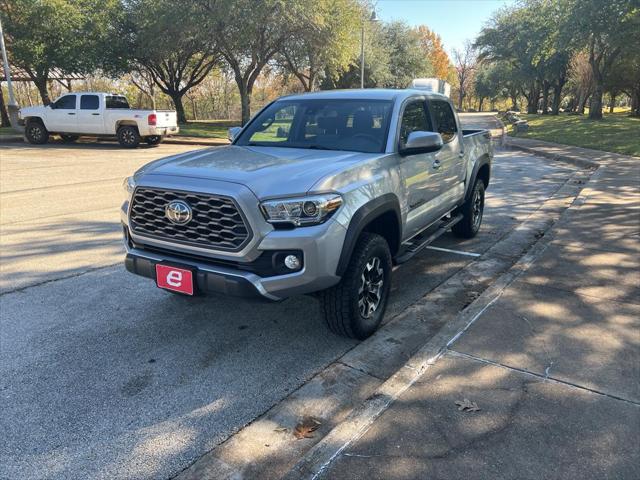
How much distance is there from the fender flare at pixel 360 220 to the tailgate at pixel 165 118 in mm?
15422

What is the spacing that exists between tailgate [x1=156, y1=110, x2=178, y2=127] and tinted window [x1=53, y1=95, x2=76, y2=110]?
3287 mm

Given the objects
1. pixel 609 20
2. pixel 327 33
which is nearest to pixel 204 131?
pixel 327 33

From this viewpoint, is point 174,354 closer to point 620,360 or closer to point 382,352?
point 382,352

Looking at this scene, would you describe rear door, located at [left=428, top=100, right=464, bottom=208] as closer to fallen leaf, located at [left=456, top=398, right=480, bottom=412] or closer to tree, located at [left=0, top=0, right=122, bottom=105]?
fallen leaf, located at [left=456, top=398, right=480, bottom=412]

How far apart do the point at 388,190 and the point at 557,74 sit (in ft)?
153

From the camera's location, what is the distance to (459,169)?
5578mm

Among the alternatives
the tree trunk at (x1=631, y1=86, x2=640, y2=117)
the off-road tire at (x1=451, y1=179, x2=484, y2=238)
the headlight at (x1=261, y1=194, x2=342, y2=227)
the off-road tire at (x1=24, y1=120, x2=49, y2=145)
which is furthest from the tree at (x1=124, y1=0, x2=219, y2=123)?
the tree trunk at (x1=631, y1=86, x2=640, y2=117)

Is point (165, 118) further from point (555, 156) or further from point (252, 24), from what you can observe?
point (555, 156)

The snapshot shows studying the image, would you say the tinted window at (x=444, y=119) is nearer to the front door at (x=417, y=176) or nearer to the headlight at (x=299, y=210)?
the front door at (x=417, y=176)

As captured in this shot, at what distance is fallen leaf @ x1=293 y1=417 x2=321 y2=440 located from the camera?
264cm

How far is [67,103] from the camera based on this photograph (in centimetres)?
1784

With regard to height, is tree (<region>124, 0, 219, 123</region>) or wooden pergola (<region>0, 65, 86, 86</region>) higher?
tree (<region>124, 0, 219, 123</region>)

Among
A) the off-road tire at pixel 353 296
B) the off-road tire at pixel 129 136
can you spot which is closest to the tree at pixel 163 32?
the off-road tire at pixel 129 136

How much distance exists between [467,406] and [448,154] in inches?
120
